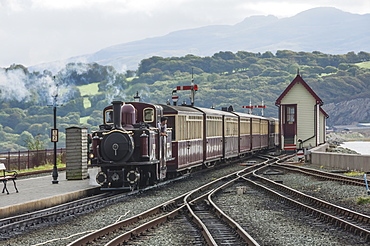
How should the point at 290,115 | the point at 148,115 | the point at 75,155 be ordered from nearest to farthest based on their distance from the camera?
the point at 148,115 → the point at 75,155 → the point at 290,115

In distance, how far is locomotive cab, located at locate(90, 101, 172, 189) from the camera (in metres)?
18.7

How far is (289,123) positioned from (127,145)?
26.8 metres

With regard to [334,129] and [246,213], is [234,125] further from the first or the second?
[334,129]

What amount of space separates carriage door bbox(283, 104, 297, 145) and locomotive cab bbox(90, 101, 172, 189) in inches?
969

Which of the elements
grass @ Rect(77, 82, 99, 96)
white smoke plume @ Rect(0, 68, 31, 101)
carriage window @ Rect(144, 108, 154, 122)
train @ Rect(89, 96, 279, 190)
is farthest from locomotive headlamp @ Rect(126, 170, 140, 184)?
grass @ Rect(77, 82, 99, 96)

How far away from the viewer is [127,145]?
18625 mm

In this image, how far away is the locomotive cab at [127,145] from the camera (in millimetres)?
18688

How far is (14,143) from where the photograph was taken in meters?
120

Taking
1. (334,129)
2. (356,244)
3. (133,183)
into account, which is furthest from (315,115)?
(334,129)

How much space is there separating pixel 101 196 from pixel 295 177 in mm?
9422

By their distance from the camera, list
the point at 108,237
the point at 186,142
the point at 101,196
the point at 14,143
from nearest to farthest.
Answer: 1. the point at 108,237
2. the point at 101,196
3. the point at 186,142
4. the point at 14,143

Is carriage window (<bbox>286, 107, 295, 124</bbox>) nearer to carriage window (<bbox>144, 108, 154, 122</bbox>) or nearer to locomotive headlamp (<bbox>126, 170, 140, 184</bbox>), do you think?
carriage window (<bbox>144, 108, 154, 122</bbox>)

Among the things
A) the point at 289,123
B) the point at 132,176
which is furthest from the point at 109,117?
the point at 289,123

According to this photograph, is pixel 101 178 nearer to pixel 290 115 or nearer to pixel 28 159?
pixel 28 159
